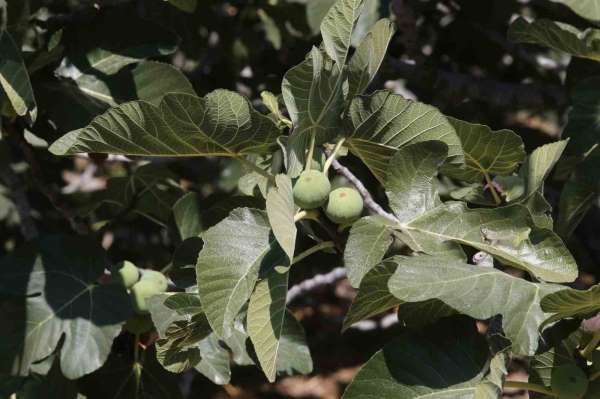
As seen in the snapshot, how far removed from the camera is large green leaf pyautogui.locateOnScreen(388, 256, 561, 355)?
1056 millimetres

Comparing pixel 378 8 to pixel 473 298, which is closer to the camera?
pixel 473 298

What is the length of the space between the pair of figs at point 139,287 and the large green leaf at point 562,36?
88 centimetres

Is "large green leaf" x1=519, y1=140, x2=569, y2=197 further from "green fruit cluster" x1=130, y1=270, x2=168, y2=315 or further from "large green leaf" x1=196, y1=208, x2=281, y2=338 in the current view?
"green fruit cluster" x1=130, y1=270, x2=168, y2=315

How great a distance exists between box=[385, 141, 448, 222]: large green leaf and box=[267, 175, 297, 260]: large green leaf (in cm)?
19

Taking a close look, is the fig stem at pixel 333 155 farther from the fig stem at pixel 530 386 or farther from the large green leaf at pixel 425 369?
the fig stem at pixel 530 386

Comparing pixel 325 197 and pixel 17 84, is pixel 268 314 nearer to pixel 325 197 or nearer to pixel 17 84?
pixel 325 197

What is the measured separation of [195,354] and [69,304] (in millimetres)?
356

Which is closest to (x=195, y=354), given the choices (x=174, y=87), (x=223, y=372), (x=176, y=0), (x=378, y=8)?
(x=223, y=372)

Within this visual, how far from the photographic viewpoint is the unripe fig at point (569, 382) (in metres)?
1.17

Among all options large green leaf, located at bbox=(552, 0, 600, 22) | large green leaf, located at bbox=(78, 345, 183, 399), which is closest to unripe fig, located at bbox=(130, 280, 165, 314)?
large green leaf, located at bbox=(78, 345, 183, 399)

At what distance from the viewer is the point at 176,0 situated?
1604mm

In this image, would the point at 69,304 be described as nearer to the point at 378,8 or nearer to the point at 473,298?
the point at 473,298

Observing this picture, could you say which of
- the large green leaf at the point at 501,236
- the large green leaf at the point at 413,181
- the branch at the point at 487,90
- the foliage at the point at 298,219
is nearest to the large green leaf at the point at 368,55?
the foliage at the point at 298,219

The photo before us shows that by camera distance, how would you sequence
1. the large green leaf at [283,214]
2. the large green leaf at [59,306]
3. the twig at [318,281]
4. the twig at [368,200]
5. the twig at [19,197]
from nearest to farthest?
the large green leaf at [283,214]
the twig at [368,200]
the large green leaf at [59,306]
the twig at [19,197]
the twig at [318,281]
